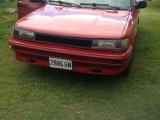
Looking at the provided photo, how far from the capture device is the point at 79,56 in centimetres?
523

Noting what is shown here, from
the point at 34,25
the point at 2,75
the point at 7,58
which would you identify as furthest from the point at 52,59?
the point at 7,58

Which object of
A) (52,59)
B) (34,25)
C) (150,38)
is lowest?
(150,38)

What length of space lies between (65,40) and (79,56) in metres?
0.32

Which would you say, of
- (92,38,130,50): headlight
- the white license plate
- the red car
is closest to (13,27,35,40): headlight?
the red car

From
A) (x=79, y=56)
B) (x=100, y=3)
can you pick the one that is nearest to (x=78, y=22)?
(x=79, y=56)

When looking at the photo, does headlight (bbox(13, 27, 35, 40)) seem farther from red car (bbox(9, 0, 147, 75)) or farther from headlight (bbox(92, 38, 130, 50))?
headlight (bbox(92, 38, 130, 50))

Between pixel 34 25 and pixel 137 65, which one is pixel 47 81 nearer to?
pixel 34 25

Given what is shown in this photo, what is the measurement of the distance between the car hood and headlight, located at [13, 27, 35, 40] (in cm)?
6

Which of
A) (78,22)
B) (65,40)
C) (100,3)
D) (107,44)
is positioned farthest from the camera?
(100,3)

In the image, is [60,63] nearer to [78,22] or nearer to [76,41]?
[76,41]

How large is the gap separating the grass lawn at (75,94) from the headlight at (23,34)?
735 mm

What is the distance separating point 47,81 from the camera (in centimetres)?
579

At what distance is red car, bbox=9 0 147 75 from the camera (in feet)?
17.1

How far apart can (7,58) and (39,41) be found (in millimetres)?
1620
